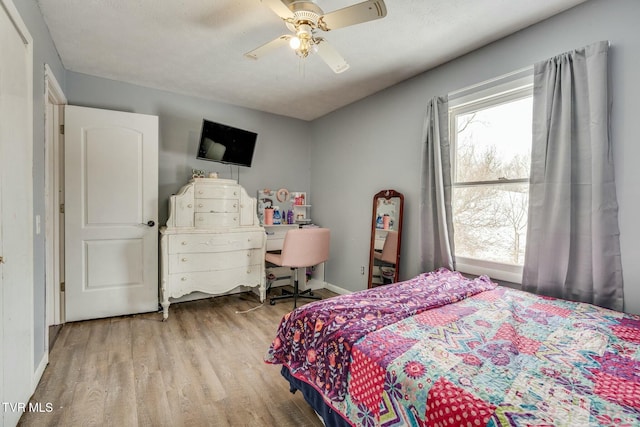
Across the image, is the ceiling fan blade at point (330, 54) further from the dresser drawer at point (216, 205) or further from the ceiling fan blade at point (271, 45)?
the dresser drawer at point (216, 205)

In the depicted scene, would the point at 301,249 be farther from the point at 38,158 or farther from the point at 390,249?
the point at 38,158

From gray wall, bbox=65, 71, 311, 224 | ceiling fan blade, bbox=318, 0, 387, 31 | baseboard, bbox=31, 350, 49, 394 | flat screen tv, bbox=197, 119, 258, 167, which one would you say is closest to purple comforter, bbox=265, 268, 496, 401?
baseboard, bbox=31, 350, 49, 394

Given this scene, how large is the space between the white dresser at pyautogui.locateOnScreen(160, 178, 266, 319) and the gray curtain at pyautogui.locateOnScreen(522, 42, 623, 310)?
265 centimetres

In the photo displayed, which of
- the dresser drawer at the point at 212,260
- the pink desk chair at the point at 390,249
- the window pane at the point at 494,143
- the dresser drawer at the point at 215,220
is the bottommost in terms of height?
the dresser drawer at the point at 212,260

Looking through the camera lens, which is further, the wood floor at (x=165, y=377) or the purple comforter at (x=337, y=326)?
the wood floor at (x=165, y=377)

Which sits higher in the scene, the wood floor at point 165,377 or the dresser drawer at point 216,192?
the dresser drawer at point 216,192

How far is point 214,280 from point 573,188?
10.4 ft

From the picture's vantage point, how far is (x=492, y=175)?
2438 mm

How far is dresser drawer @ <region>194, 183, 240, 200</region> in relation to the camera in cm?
323

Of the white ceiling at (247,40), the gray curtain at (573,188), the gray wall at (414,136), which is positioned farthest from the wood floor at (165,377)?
the white ceiling at (247,40)

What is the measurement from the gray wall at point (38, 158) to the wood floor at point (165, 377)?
0.34m

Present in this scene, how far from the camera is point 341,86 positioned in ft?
10.6

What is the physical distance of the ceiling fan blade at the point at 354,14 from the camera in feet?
4.95

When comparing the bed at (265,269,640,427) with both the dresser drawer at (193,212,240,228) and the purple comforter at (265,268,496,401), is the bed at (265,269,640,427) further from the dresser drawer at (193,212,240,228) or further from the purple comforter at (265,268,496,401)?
the dresser drawer at (193,212,240,228)
